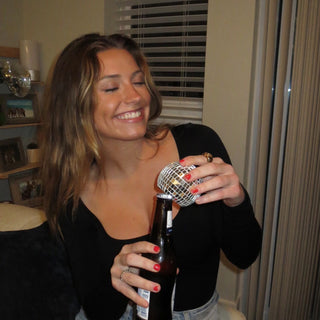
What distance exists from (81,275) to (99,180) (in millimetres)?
356

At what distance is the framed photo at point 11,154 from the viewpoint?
211 cm

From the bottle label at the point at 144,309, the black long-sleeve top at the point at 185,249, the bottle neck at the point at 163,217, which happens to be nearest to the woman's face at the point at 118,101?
the black long-sleeve top at the point at 185,249

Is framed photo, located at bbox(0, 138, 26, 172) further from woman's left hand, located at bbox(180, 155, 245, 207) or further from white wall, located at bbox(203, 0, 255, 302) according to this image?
woman's left hand, located at bbox(180, 155, 245, 207)

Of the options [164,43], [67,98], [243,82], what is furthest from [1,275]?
[164,43]

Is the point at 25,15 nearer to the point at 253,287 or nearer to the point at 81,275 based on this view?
Answer: the point at 81,275

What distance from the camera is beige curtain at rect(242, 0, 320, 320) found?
1.41 meters

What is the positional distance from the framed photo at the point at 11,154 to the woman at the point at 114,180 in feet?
3.43

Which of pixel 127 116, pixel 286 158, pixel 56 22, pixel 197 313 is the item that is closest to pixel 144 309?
pixel 197 313

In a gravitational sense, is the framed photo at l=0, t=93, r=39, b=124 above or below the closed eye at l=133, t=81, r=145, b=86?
below

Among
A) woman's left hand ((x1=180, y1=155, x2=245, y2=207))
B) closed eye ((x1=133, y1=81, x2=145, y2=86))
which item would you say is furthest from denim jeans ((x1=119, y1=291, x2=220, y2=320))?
closed eye ((x1=133, y1=81, x2=145, y2=86))

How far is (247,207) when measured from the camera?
0.86 meters

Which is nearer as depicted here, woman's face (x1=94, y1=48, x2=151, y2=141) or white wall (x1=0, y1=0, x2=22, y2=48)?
woman's face (x1=94, y1=48, x2=151, y2=141)

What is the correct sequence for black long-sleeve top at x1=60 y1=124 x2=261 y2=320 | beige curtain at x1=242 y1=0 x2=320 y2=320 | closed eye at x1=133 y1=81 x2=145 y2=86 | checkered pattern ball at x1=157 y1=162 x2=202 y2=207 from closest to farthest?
1. checkered pattern ball at x1=157 y1=162 x2=202 y2=207
2. black long-sleeve top at x1=60 y1=124 x2=261 y2=320
3. closed eye at x1=133 y1=81 x2=145 y2=86
4. beige curtain at x1=242 y1=0 x2=320 y2=320

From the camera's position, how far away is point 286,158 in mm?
1516
